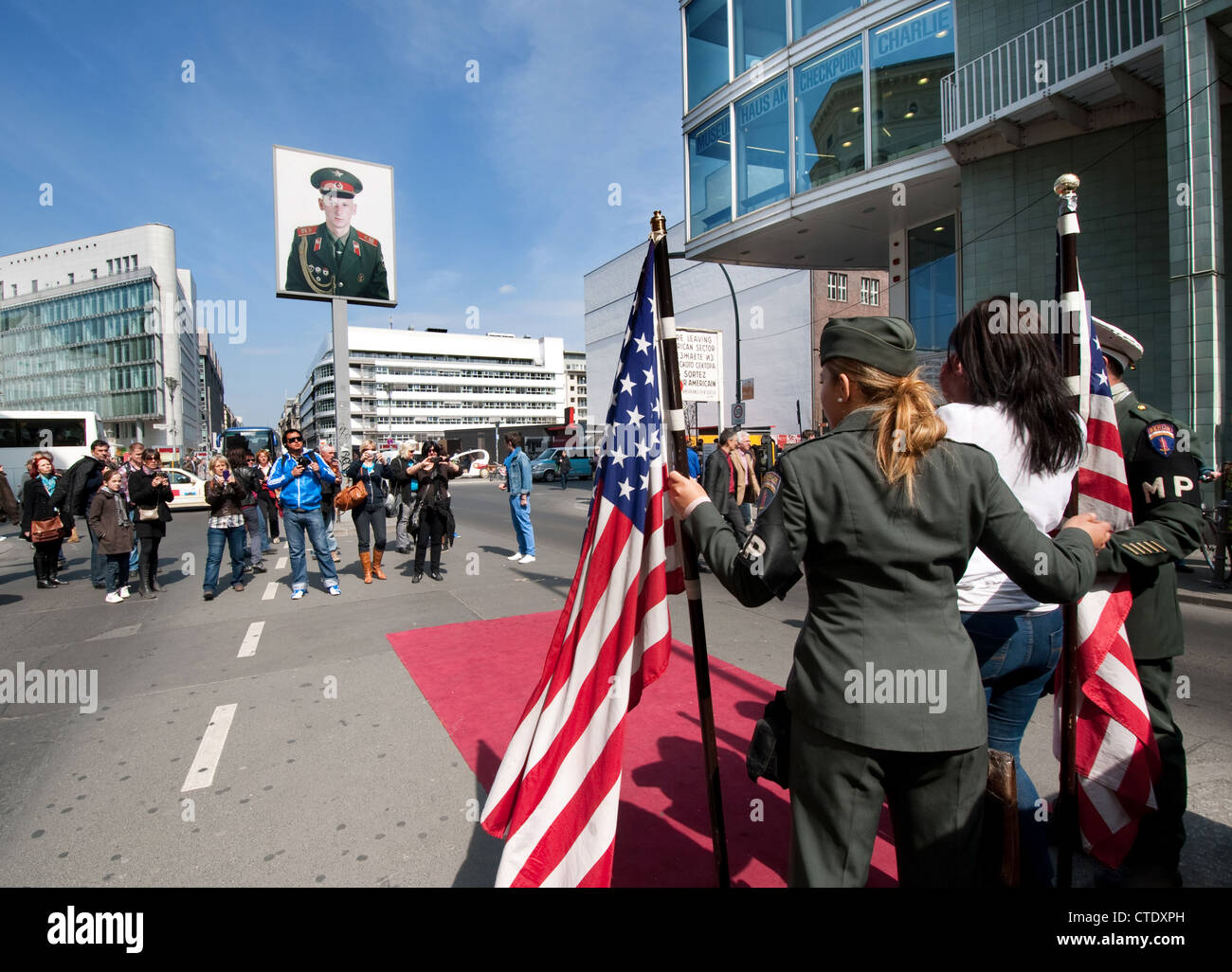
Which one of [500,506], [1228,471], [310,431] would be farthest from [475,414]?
[1228,471]

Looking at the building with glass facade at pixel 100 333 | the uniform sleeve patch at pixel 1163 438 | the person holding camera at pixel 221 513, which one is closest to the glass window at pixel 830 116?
the person holding camera at pixel 221 513

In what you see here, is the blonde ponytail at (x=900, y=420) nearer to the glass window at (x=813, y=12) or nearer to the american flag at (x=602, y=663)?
the american flag at (x=602, y=663)

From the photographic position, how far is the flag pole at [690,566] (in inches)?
81.7

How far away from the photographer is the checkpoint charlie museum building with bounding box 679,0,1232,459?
33.4 feet

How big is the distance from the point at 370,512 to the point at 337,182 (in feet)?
34.1

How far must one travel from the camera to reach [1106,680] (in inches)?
94.0

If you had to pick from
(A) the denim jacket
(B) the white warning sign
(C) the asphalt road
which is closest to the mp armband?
(C) the asphalt road

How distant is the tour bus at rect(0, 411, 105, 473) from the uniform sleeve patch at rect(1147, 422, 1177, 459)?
33.2 meters

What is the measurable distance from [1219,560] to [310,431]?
6080 inches

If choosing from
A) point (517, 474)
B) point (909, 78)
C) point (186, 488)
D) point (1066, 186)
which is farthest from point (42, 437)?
point (1066, 186)

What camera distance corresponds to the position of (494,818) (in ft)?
7.27

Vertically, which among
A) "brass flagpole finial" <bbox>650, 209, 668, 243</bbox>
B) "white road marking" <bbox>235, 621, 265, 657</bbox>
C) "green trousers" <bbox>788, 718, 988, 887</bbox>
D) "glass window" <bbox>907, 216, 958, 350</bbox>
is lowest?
"white road marking" <bbox>235, 621, 265, 657</bbox>

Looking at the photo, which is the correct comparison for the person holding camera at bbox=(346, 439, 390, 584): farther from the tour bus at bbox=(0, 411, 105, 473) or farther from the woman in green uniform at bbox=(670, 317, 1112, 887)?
the tour bus at bbox=(0, 411, 105, 473)
